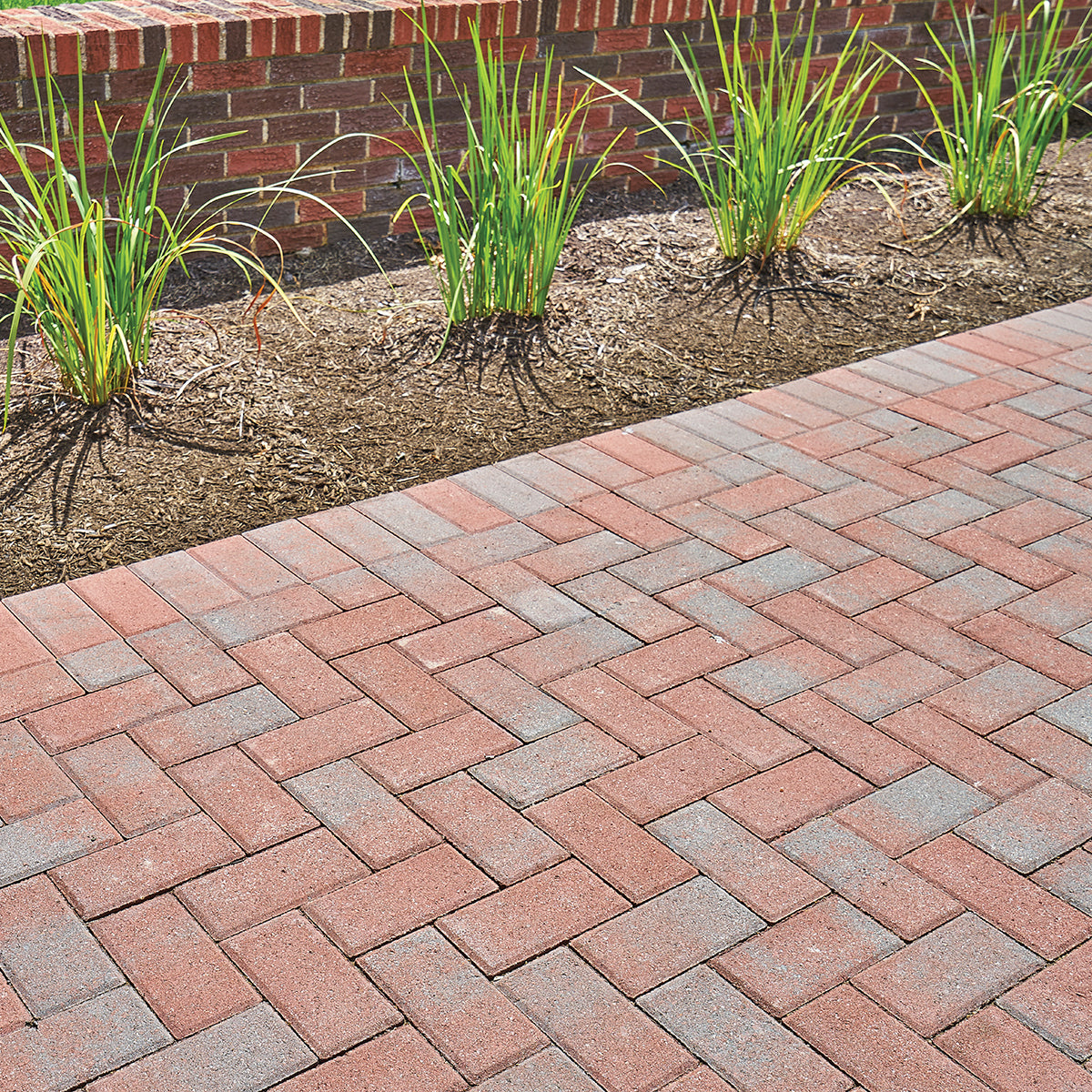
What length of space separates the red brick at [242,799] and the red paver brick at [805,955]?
81 cm

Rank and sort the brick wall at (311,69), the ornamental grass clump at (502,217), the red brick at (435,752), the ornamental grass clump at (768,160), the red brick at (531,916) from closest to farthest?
the red brick at (531,916), the red brick at (435,752), the ornamental grass clump at (502,217), the brick wall at (311,69), the ornamental grass clump at (768,160)

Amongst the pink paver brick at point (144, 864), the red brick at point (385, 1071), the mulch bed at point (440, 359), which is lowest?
the red brick at point (385, 1071)

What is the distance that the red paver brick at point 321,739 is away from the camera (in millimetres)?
2570

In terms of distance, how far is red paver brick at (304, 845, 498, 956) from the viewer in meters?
2.20

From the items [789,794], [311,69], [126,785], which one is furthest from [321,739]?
[311,69]

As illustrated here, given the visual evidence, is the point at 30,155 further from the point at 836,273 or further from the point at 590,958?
the point at 590,958

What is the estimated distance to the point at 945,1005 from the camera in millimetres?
2096

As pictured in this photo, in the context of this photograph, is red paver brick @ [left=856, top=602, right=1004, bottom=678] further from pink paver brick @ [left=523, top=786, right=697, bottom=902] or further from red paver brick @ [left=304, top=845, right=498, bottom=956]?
red paver brick @ [left=304, top=845, right=498, bottom=956]

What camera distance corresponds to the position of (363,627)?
2996mm

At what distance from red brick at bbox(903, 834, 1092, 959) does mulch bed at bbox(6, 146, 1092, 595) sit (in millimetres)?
1798

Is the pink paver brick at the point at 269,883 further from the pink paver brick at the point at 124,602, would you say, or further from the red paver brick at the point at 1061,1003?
the red paver brick at the point at 1061,1003

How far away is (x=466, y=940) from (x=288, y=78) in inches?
133

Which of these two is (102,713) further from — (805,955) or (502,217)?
(502,217)

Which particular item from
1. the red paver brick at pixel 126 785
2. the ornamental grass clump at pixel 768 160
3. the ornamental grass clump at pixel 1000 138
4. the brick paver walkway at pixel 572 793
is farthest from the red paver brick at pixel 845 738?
the ornamental grass clump at pixel 1000 138
